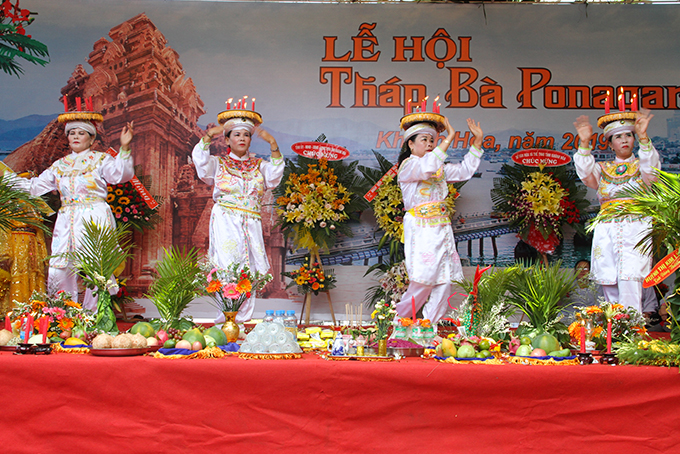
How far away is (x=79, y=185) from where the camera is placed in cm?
527

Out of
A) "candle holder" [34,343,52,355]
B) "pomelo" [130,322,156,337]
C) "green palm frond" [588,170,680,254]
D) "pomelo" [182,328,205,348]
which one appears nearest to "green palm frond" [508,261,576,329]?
"green palm frond" [588,170,680,254]

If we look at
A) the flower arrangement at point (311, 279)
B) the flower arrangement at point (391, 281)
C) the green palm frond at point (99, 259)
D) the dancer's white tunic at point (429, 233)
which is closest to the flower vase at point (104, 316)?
the green palm frond at point (99, 259)

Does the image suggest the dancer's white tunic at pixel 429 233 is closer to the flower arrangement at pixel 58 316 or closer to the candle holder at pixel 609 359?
the candle holder at pixel 609 359

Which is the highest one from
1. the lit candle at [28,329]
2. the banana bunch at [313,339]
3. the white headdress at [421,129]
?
the white headdress at [421,129]

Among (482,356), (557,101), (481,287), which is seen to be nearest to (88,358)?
(482,356)

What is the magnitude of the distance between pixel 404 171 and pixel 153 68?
12.7 ft

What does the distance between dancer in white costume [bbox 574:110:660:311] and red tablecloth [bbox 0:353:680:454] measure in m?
2.59

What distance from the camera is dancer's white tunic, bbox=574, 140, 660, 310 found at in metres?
4.80

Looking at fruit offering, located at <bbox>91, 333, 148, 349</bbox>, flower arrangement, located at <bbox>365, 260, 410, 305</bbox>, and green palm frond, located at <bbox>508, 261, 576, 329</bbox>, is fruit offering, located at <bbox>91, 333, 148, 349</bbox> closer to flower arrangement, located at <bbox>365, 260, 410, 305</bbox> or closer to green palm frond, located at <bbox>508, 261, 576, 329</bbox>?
green palm frond, located at <bbox>508, 261, 576, 329</bbox>

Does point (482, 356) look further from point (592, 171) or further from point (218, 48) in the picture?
point (218, 48)

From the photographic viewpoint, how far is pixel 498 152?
6887mm

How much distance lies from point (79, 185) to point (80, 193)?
8 cm

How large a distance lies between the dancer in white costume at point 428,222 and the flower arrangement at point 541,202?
158 centimetres

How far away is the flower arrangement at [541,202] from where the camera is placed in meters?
6.15
